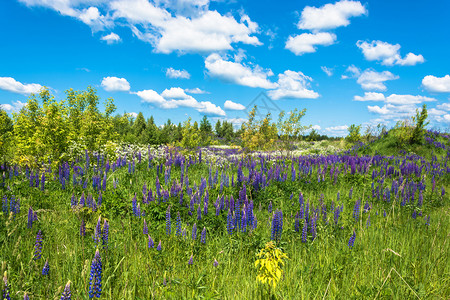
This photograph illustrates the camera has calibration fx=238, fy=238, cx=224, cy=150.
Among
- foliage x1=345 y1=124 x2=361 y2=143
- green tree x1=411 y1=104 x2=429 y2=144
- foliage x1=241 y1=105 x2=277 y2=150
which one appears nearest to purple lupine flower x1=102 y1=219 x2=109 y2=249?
foliage x1=241 y1=105 x2=277 y2=150

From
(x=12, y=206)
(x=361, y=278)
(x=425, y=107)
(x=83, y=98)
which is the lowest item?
(x=361, y=278)

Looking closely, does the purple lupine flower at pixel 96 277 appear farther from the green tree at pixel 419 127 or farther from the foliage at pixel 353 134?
the foliage at pixel 353 134

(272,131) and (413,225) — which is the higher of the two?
(272,131)

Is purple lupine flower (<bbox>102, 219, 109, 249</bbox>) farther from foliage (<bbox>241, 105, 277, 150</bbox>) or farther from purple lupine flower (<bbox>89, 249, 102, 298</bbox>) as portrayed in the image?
foliage (<bbox>241, 105, 277, 150</bbox>)

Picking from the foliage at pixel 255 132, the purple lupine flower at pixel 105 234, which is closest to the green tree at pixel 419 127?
the foliage at pixel 255 132

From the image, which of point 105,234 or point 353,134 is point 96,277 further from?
point 353,134

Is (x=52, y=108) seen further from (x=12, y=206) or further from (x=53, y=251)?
(x=53, y=251)

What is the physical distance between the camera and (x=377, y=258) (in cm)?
337

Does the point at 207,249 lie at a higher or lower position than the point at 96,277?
lower

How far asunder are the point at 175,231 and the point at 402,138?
18.0 metres

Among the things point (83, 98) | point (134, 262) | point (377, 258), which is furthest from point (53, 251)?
point (83, 98)

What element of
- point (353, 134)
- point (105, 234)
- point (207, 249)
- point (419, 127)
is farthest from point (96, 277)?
point (353, 134)

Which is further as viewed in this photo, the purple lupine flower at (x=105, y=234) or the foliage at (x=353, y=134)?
the foliage at (x=353, y=134)

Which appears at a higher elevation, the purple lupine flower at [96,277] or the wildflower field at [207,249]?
the purple lupine flower at [96,277]
